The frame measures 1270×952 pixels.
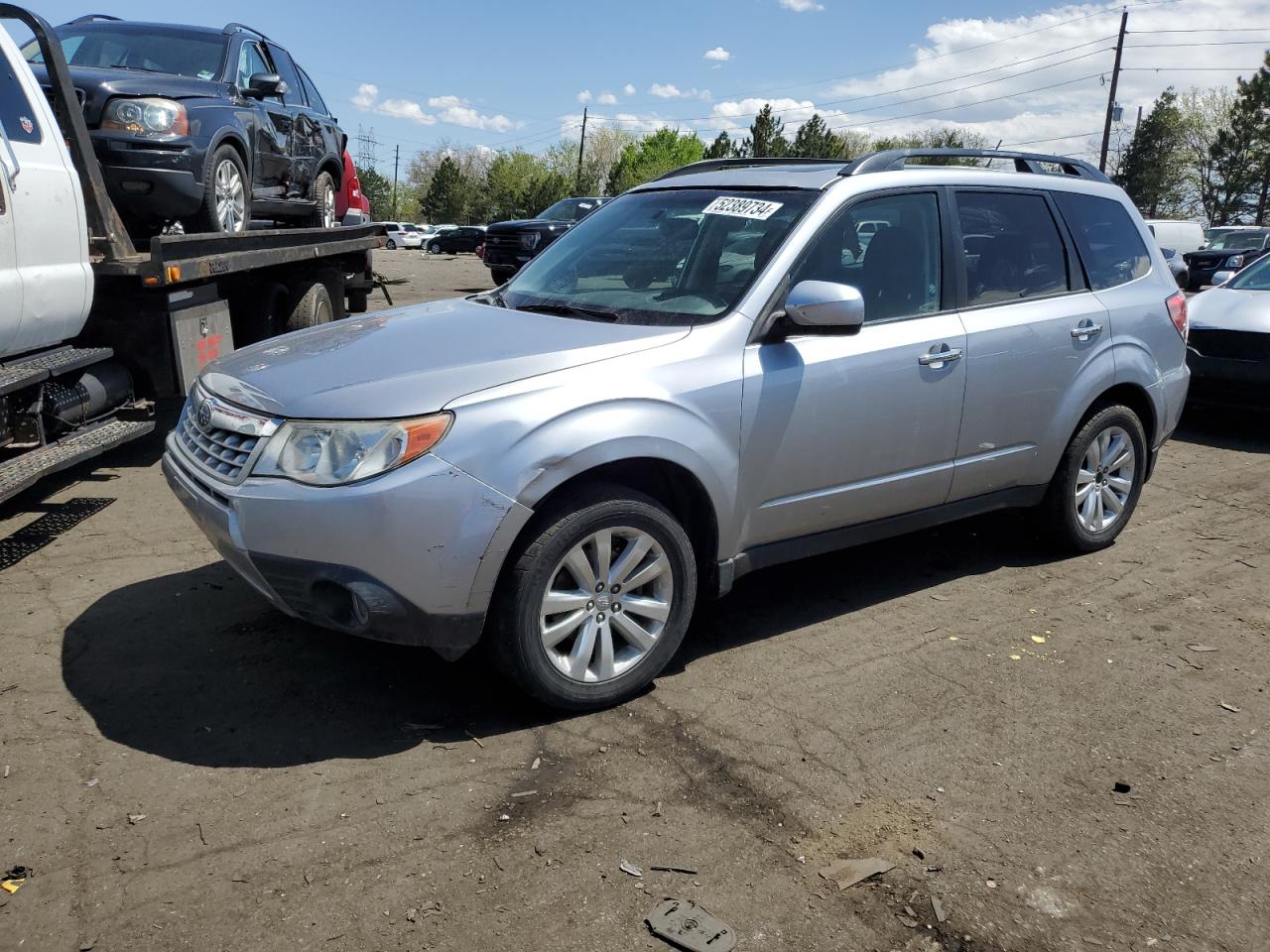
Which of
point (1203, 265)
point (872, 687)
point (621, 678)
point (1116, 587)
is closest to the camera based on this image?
point (621, 678)

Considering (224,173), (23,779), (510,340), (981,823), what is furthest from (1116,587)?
(224,173)

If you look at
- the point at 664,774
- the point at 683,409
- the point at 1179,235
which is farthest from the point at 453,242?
the point at 664,774

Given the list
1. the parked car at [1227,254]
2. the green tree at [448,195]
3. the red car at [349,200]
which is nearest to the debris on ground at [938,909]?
the red car at [349,200]

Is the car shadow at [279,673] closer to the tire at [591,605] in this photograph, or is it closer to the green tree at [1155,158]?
the tire at [591,605]

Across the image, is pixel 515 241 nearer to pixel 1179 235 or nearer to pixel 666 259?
pixel 666 259

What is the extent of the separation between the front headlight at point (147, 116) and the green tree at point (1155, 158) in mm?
64935

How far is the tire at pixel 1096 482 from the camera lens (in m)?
5.19

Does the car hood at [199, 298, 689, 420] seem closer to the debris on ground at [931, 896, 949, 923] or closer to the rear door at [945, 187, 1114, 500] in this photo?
the rear door at [945, 187, 1114, 500]

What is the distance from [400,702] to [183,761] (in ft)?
2.39

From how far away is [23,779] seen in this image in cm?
316

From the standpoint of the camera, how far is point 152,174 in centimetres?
680

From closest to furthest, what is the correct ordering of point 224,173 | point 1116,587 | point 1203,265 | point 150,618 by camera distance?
point 150,618
point 1116,587
point 224,173
point 1203,265

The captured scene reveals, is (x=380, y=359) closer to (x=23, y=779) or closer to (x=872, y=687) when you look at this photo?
(x=23, y=779)

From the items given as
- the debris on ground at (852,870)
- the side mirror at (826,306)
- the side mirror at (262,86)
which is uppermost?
the side mirror at (262,86)
